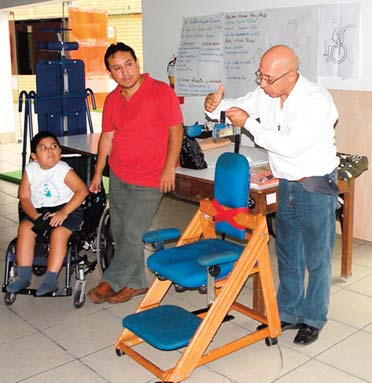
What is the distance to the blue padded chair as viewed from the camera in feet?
8.30

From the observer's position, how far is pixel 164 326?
104 inches

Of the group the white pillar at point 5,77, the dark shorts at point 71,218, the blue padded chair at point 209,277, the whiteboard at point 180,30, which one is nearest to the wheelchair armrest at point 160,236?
the blue padded chair at point 209,277

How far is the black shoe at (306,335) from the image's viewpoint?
9.57 feet

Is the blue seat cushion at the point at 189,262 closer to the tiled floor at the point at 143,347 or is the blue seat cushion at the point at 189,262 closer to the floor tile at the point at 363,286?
the tiled floor at the point at 143,347

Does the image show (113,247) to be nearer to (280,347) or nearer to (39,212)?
(39,212)

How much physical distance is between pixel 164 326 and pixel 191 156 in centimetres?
126

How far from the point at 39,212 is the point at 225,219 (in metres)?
1.26

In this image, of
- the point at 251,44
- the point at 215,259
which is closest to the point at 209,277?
the point at 215,259

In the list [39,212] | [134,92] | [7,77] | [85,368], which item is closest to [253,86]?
[134,92]

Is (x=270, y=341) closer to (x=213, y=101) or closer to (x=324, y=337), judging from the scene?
(x=324, y=337)

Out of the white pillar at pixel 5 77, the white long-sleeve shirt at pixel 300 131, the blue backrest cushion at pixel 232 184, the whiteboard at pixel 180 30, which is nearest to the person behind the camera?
the white long-sleeve shirt at pixel 300 131

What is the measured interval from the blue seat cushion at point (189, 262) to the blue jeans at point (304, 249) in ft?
0.93

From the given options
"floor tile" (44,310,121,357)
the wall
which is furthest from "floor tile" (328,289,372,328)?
"floor tile" (44,310,121,357)

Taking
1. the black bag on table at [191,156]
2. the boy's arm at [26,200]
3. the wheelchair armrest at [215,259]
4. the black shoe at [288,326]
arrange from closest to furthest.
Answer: the wheelchair armrest at [215,259], the black shoe at [288,326], the boy's arm at [26,200], the black bag on table at [191,156]
